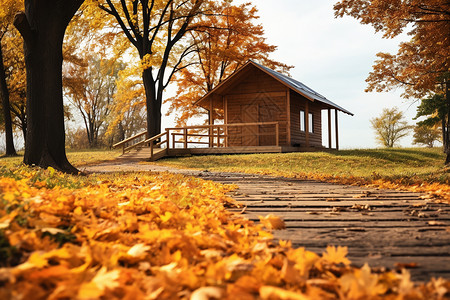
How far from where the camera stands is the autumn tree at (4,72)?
21362 millimetres

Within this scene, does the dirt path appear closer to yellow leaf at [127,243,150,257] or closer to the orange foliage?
yellow leaf at [127,243,150,257]

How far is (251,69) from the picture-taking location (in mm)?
22156

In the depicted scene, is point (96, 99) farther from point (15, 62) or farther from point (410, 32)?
point (410, 32)

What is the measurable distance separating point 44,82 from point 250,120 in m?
14.8

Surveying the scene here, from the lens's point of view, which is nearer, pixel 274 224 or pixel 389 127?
pixel 274 224

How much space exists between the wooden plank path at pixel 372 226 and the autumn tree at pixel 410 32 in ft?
28.5

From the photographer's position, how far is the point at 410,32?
1459cm

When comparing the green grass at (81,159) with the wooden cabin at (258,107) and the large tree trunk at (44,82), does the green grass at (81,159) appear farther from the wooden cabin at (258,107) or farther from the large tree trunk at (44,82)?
the wooden cabin at (258,107)

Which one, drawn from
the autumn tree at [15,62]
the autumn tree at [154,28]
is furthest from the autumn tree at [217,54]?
the autumn tree at [15,62]

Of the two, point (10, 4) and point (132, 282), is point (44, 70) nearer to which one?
point (132, 282)

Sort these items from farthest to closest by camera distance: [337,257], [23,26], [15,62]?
[15,62], [23,26], [337,257]

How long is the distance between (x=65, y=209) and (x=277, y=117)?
2065cm

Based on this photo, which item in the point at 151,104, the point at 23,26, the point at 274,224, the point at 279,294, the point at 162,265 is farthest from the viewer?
the point at 151,104

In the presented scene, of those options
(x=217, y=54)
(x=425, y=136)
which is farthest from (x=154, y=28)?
(x=425, y=136)
